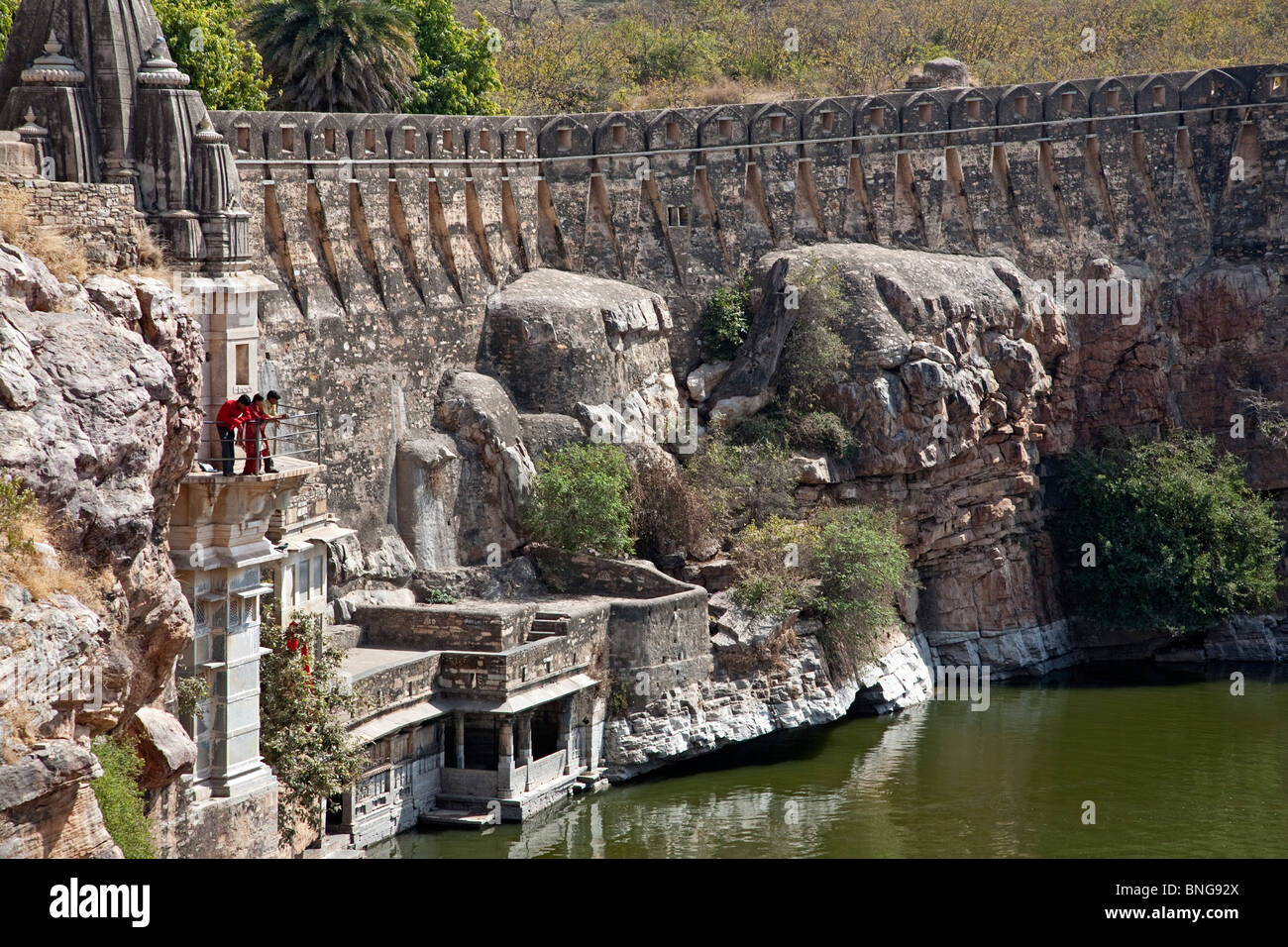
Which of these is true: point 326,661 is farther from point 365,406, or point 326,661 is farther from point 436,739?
point 365,406

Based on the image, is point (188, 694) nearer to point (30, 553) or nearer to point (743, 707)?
point (30, 553)

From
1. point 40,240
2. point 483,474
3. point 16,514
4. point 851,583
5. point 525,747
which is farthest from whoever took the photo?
point 851,583

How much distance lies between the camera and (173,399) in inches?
741

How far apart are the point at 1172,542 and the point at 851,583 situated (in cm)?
843

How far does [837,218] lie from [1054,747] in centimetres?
1282

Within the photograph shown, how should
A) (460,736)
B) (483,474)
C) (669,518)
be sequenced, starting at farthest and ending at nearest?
1. (669,518)
2. (483,474)
3. (460,736)

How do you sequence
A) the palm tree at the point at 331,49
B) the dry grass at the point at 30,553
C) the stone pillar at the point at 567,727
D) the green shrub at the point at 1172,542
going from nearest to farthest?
the dry grass at the point at 30,553 < the stone pillar at the point at 567,727 < the palm tree at the point at 331,49 < the green shrub at the point at 1172,542

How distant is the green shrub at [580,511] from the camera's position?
114ft

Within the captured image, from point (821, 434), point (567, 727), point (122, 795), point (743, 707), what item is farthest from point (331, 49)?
point (122, 795)

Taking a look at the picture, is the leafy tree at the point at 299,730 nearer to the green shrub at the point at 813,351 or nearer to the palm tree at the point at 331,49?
the green shrub at the point at 813,351

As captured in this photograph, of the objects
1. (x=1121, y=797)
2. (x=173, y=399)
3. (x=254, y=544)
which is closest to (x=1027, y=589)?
(x=1121, y=797)

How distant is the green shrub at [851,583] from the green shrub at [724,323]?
5.48m

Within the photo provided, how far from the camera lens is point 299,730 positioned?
85.7ft

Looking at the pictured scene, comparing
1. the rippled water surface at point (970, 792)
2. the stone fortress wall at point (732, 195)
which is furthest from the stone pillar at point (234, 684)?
the stone fortress wall at point (732, 195)
